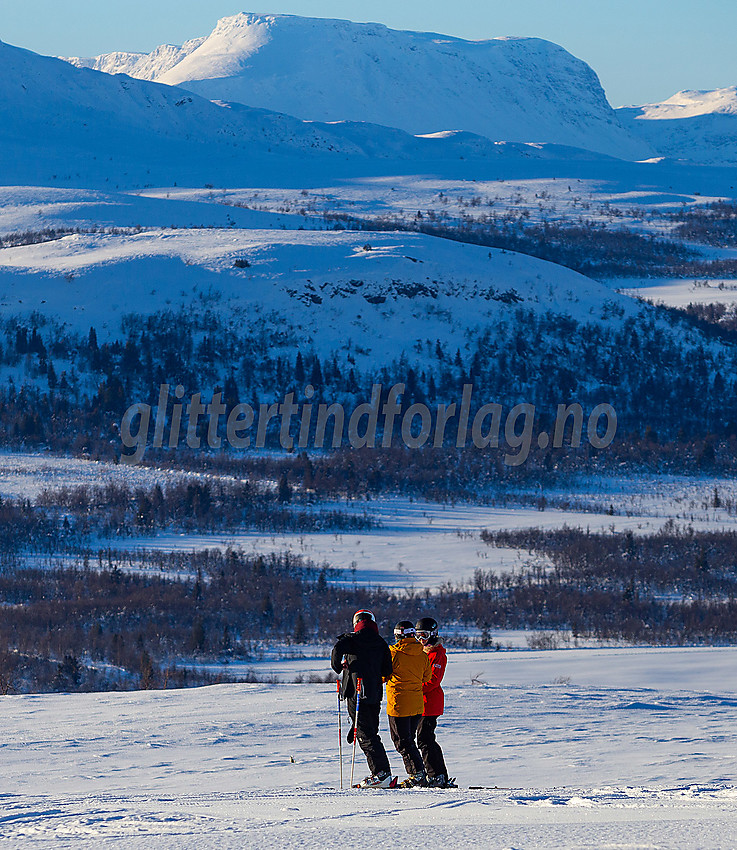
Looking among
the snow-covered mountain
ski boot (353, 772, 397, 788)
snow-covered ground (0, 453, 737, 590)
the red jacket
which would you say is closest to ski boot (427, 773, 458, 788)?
ski boot (353, 772, 397, 788)

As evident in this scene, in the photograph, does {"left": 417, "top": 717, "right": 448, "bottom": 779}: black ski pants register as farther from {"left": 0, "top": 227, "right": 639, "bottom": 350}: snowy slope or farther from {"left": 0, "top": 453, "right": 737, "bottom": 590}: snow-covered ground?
{"left": 0, "top": 227, "right": 639, "bottom": 350}: snowy slope

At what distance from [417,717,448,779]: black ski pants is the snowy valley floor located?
352 millimetres

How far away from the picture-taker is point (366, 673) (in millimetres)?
11602

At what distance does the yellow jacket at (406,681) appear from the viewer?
1172 centimetres

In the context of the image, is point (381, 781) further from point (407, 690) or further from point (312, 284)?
point (312, 284)

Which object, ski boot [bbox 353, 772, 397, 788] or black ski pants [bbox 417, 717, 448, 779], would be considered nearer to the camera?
ski boot [bbox 353, 772, 397, 788]

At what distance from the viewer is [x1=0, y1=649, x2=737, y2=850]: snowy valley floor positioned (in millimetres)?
8977

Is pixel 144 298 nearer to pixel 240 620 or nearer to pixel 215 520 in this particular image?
pixel 215 520

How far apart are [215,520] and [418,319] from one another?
36473 mm

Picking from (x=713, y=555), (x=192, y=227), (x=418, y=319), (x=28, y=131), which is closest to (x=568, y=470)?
(x=713, y=555)

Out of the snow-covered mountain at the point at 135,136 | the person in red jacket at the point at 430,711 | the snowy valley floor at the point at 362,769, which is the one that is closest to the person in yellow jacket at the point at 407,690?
the person in red jacket at the point at 430,711

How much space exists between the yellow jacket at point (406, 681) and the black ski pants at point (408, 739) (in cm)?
9

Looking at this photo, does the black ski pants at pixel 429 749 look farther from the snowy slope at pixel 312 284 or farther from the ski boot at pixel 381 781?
the snowy slope at pixel 312 284

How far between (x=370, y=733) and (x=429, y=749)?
0.66 meters
